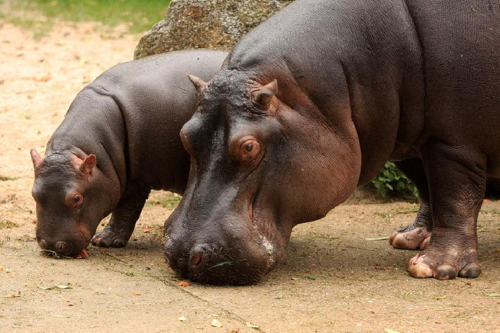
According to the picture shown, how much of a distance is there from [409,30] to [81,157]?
226cm

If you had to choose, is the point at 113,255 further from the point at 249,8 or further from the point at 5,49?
A: the point at 5,49

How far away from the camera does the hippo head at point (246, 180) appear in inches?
186

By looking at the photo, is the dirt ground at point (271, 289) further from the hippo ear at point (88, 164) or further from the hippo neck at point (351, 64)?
the hippo neck at point (351, 64)

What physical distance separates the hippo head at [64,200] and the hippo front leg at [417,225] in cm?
207

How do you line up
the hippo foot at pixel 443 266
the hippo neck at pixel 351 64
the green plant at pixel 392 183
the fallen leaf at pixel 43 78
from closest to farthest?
the hippo neck at pixel 351 64, the hippo foot at pixel 443 266, the green plant at pixel 392 183, the fallen leaf at pixel 43 78

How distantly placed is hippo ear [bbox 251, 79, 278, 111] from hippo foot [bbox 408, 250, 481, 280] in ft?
4.18

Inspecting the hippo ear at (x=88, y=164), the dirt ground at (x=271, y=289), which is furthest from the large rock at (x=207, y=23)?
the hippo ear at (x=88, y=164)

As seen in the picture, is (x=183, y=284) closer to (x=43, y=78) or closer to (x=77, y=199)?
(x=77, y=199)

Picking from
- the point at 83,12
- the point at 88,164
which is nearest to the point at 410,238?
the point at 88,164

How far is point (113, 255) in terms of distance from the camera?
6016 mm

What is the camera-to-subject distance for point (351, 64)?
511cm

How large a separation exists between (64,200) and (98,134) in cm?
57

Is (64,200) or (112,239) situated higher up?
(64,200)

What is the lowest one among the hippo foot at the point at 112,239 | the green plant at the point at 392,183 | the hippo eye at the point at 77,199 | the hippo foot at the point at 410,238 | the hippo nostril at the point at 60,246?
the green plant at the point at 392,183
